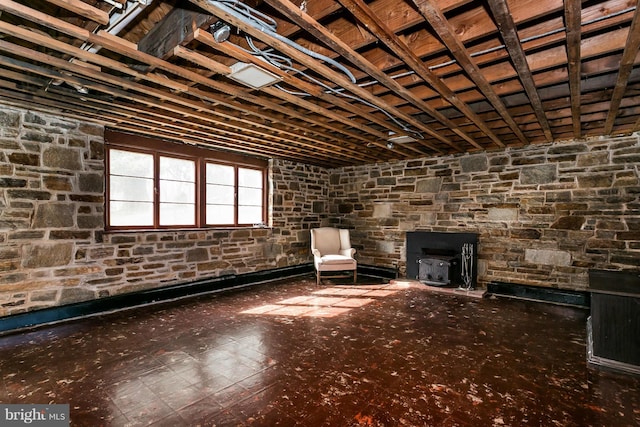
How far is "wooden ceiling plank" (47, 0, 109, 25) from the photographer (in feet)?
5.21

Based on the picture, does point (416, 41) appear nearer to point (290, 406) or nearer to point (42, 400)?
point (290, 406)

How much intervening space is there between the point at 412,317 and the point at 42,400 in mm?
A: 3426

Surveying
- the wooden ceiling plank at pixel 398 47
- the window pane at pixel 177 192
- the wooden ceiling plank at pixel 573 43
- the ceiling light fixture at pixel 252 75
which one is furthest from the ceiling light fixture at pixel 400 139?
the window pane at pixel 177 192

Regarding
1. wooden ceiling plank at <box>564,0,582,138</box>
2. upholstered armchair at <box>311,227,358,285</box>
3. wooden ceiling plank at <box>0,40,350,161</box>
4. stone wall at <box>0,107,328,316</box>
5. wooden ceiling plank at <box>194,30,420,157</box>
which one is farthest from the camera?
upholstered armchair at <box>311,227,358,285</box>

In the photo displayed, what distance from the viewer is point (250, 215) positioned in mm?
5805

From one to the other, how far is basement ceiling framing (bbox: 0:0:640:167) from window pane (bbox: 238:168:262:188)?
5.74ft

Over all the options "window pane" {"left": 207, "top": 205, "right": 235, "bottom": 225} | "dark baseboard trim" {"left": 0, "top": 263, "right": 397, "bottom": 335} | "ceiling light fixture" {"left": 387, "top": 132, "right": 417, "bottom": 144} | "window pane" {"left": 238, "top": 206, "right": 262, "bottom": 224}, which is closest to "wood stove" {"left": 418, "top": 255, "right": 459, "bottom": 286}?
"dark baseboard trim" {"left": 0, "top": 263, "right": 397, "bottom": 335}

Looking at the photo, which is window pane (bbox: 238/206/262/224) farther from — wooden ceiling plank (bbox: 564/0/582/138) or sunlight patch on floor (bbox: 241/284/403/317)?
wooden ceiling plank (bbox: 564/0/582/138)

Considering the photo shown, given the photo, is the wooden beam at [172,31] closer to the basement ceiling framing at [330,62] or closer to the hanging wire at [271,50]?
the basement ceiling framing at [330,62]

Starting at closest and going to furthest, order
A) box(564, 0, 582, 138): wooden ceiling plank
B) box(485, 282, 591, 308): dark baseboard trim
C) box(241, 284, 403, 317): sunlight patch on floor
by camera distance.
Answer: box(564, 0, 582, 138): wooden ceiling plank < box(241, 284, 403, 317): sunlight patch on floor < box(485, 282, 591, 308): dark baseboard trim

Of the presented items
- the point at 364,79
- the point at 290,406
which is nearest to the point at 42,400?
the point at 290,406

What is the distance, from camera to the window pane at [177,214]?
4629 millimetres

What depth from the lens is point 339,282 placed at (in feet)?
19.1

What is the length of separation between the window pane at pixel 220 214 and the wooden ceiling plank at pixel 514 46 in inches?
173
